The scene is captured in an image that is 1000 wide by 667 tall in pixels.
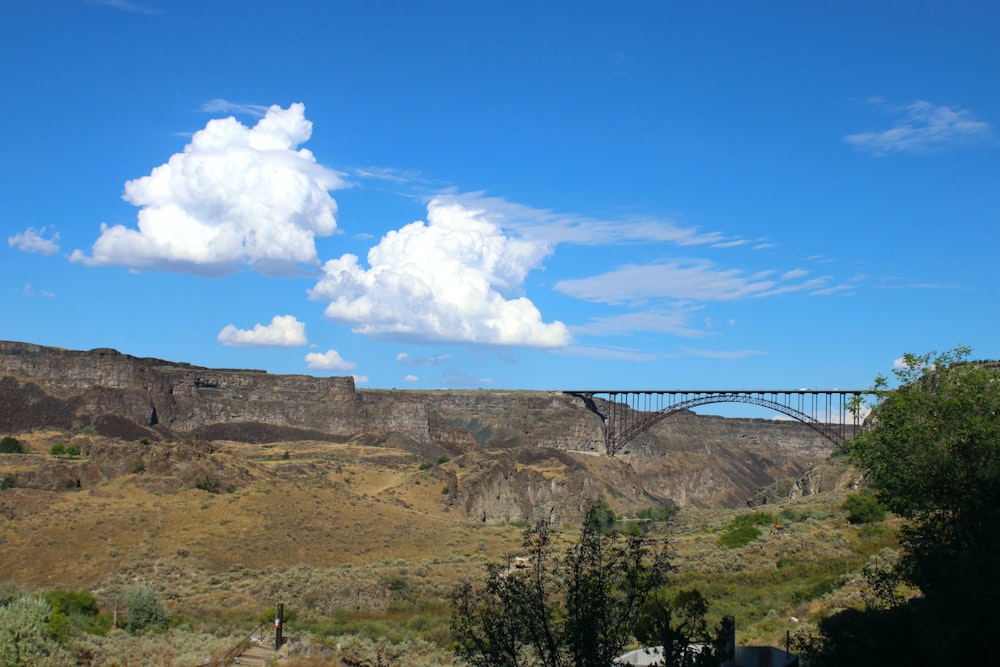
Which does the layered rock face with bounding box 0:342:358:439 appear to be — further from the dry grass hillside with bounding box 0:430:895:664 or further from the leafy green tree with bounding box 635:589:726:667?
the leafy green tree with bounding box 635:589:726:667

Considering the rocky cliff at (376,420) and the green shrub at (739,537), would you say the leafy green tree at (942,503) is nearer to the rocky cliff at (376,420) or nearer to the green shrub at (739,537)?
the green shrub at (739,537)

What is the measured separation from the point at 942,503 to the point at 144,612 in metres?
26.2

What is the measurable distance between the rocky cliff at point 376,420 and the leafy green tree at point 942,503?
216 feet

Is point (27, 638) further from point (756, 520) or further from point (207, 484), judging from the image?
point (756, 520)

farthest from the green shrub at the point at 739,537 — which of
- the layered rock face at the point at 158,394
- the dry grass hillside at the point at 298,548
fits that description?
the layered rock face at the point at 158,394

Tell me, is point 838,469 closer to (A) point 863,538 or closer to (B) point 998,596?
(A) point 863,538

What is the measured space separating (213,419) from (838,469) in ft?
286

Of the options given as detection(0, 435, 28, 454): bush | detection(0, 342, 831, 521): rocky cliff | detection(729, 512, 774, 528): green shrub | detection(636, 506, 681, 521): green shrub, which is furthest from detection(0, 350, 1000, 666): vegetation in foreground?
→ detection(0, 342, 831, 521): rocky cliff

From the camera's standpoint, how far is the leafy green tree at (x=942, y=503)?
15945 mm

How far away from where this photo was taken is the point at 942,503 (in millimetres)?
20938

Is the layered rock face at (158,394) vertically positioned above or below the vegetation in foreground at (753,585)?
above

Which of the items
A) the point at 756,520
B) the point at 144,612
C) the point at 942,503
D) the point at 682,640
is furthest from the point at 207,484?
the point at 682,640

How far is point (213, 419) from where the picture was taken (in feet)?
428

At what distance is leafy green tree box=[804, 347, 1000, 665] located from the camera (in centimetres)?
1595
